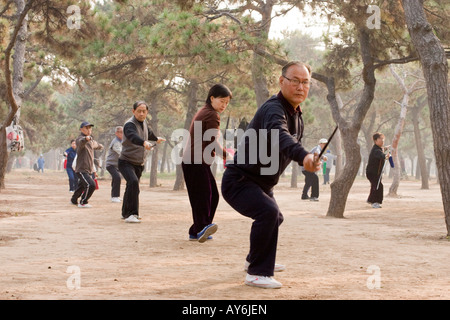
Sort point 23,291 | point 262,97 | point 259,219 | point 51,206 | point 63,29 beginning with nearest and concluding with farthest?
point 23,291 → point 259,219 → point 63,29 → point 51,206 → point 262,97

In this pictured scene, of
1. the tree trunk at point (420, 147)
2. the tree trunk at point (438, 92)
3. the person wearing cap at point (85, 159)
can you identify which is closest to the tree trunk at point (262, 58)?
the person wearing cap at point (85, 159)

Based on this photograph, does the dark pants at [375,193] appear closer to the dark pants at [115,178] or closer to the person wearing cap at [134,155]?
the dark pants at [115,178]

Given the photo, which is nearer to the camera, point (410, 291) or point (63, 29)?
point (410, 291)

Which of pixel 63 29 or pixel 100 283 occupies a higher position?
pixel 63 29

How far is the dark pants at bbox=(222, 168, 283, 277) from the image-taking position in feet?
15.9

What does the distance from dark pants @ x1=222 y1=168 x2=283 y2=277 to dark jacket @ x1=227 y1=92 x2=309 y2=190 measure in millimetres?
106

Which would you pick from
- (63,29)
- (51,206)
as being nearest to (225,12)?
(63,29)

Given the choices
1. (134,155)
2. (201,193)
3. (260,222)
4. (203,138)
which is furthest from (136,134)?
(260,222)

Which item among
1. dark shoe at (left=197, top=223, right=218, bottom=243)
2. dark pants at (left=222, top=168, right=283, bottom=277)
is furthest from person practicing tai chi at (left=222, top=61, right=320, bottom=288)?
dark shoe at (left=197, top=223, right=218, bottom=243)

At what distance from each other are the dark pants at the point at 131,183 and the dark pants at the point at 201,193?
250 centimetres

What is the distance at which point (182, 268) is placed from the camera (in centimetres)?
582

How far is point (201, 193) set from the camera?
785cm
